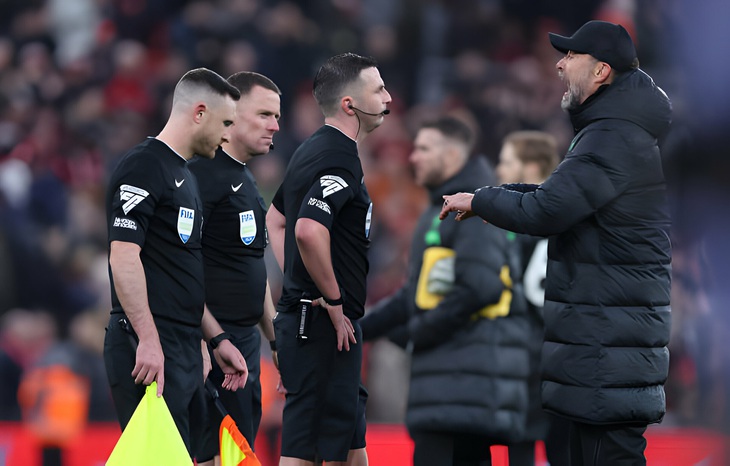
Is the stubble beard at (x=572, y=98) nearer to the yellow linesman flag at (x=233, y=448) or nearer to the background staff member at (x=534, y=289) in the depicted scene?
the background staff member at (x=534, y=289)

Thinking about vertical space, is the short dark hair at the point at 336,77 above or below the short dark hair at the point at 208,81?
above

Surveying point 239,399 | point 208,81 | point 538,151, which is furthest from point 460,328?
point 208,81

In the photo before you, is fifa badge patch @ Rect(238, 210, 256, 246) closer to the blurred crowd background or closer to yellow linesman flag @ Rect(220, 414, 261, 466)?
yellow linesman flag @ Rect(220, 414, 261, 466)

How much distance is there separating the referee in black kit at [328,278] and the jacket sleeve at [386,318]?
127 centimetres

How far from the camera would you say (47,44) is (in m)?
10.3

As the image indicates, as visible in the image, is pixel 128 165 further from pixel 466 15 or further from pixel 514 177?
pixel 466 15

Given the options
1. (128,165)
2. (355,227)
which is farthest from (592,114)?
(128,165)

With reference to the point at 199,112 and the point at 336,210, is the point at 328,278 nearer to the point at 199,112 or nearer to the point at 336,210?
the point at 336,210

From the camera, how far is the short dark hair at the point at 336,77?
479 centimetres

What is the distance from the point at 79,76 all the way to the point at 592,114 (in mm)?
6830

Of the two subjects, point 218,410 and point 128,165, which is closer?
point 128,165

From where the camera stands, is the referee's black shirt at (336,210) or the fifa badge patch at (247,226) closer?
the referee's black shirt at (336,210)

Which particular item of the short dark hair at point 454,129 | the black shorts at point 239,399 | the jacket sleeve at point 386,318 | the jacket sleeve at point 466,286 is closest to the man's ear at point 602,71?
the jacket sleeve at point 466,286

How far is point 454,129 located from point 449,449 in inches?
60.6
